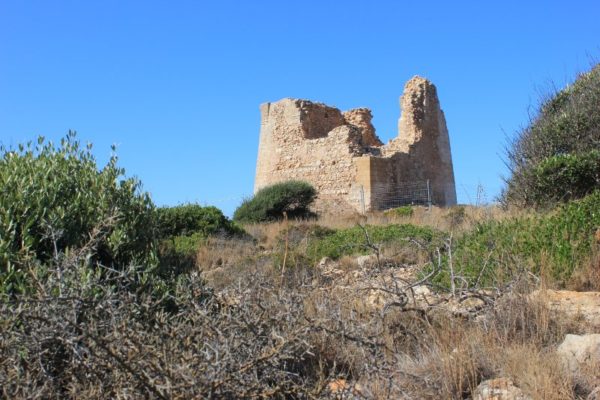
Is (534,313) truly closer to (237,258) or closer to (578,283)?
(578,283)

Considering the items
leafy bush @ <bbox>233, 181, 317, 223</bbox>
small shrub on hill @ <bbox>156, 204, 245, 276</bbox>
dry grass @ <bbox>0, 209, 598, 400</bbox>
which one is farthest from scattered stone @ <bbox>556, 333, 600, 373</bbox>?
leafy bush @ <bbox>233, 181, 317, 223</bbox>

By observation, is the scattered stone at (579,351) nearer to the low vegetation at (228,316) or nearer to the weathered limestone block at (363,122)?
the low vegetation at (228,316)

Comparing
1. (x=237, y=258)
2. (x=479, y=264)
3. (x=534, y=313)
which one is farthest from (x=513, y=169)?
(x=534, y=313)

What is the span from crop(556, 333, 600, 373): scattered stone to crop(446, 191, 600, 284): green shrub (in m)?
1.49

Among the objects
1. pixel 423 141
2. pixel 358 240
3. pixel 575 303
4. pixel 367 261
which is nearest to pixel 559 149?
pixel 358 240

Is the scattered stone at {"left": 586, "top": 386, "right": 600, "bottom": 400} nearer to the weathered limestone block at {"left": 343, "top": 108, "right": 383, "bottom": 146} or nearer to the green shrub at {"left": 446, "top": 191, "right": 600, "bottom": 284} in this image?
the green shrub at {"left": 446, "top": 191, "right": 600, "bottom": 284}

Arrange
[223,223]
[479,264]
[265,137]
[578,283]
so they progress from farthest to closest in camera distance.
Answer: [265,137] < [223,223] < [479,264] < [578,283]

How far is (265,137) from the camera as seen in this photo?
23984 millimetres

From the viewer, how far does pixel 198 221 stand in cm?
1386

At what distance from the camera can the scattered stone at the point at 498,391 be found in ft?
10.9

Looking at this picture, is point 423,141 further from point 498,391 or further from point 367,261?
point 498,391

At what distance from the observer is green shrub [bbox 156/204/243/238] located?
13281 millimetres

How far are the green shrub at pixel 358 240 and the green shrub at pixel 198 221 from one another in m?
3.56

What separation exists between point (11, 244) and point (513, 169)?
430 inches
